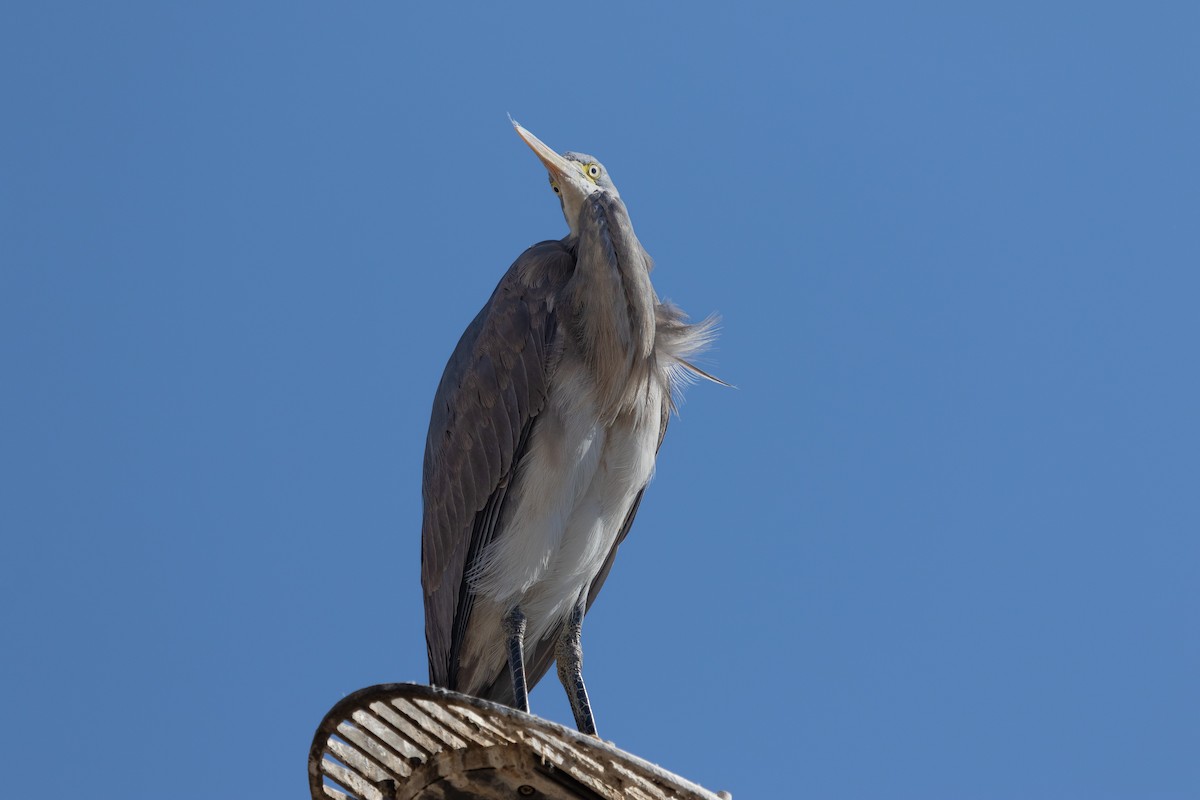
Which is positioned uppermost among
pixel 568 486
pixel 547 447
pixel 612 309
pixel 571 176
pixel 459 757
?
pixel 571 176

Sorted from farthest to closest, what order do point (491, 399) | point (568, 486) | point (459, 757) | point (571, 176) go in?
point (571, 176)
point (491, 399)
point (568, 486)
point (459, 757)

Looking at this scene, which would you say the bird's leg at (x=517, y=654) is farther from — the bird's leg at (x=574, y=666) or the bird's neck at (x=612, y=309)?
the bird's neck at (x=612, y=309)

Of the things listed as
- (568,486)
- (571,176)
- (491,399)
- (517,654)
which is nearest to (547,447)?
(568,486)

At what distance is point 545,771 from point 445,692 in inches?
16.4

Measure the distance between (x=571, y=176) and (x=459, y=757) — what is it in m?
2.73

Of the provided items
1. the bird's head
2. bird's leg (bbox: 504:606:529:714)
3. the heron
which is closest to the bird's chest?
the heron

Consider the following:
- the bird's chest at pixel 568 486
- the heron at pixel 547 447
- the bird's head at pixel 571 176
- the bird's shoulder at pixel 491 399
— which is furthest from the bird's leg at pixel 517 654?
the bird's head at pixel 571 176

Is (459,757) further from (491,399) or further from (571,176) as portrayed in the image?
(571,176)

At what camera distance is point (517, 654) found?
5.18 meters

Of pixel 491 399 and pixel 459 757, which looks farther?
pixel 491 399

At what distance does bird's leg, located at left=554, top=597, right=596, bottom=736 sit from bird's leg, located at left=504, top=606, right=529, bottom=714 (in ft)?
0.70

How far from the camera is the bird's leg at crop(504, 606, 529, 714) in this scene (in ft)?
16.5

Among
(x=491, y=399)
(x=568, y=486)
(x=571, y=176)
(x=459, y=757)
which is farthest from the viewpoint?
(x=571, y=176)

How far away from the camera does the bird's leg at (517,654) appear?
16.5ft
